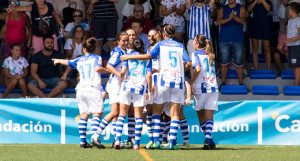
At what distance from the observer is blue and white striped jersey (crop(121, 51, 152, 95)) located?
862 centimetres

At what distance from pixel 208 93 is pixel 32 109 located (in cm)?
352

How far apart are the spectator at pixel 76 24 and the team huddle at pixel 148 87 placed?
4600 millimetres

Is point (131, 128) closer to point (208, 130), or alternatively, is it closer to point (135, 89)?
point (135, 89)

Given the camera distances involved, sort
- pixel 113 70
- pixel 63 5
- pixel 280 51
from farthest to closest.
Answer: pixel 63 5 → pixel 280 51 → pixel 113 70

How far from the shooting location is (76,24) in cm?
1384

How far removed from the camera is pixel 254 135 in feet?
35.1

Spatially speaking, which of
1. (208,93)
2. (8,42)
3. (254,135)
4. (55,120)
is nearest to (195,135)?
(254,135)

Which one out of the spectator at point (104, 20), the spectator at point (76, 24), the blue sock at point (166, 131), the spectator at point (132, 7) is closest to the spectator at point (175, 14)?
the spectator at point (132, 7)

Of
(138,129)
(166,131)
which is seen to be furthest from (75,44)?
(138,129)

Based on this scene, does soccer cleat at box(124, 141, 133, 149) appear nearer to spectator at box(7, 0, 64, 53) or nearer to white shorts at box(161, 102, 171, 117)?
white shorts at box(161, 102, 171, 117)

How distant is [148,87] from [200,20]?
485 centimetres

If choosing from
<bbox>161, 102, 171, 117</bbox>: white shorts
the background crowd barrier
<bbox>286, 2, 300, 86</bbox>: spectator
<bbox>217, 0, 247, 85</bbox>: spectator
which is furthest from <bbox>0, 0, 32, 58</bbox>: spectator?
<bbox>286, 2, 300, 86</bbox>: spectator

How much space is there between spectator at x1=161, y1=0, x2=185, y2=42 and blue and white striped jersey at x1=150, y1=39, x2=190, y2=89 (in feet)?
16.1

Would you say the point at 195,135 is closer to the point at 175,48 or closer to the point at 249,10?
the point at 175,48
